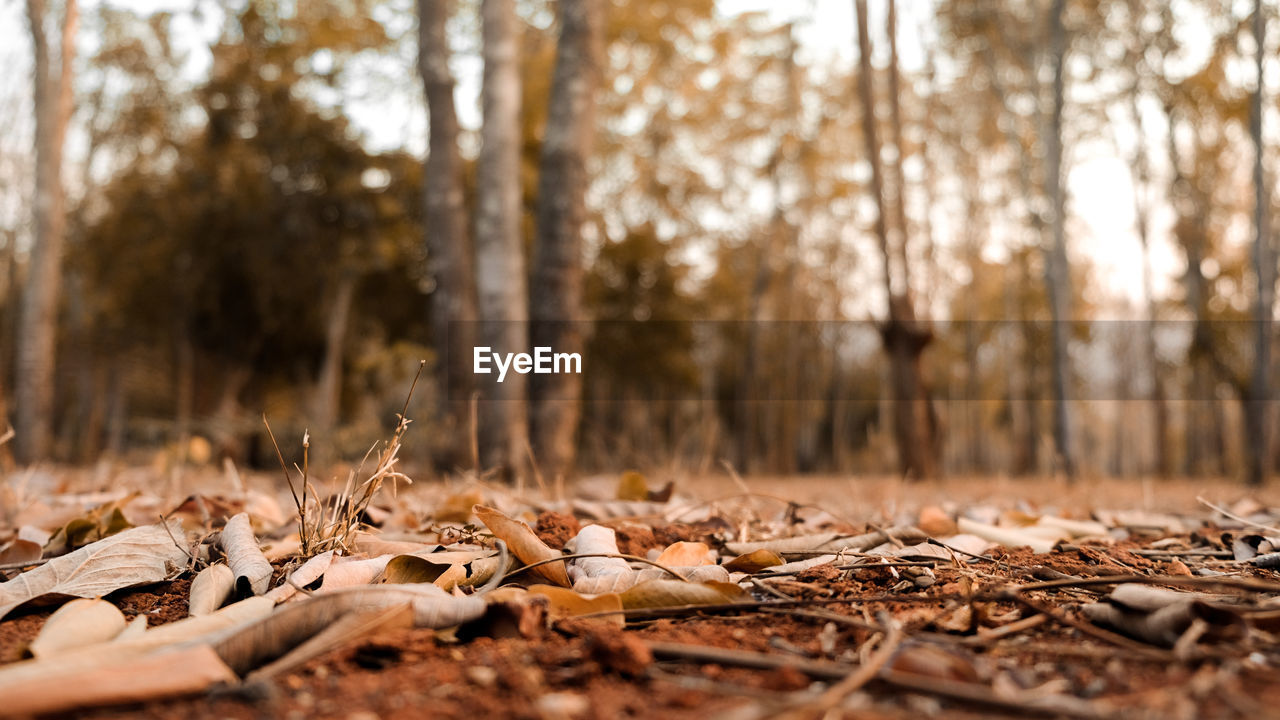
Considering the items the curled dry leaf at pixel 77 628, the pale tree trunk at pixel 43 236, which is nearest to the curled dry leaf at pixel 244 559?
the curled dry leaf at pixel 77 628

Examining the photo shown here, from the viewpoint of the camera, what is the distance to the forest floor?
793 mm

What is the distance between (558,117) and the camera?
14.6 feet

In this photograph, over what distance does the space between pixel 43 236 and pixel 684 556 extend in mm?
9400

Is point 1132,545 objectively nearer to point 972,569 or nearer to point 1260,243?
point 972,569

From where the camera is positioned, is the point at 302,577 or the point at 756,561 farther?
the point at 756,561

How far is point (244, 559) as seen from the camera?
1.32 meters

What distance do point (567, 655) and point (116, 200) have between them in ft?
50.8

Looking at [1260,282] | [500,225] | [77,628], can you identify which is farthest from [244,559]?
[1260,282]

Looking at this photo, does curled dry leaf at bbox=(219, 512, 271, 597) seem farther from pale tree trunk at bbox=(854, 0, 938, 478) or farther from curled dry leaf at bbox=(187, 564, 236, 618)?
pale tree trunk at bbox=(854, 0, 938, 478)

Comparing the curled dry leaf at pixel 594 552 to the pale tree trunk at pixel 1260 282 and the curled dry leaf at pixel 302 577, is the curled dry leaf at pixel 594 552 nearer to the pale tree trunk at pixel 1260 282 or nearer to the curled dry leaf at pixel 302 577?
the curled dry leaf at pixel 302 577

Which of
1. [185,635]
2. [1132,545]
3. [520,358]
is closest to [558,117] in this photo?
[520,358]

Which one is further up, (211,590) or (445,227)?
(445,227)

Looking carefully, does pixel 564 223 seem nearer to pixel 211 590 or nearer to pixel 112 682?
pixel 211 590

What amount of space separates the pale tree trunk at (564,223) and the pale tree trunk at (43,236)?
20.5ft
